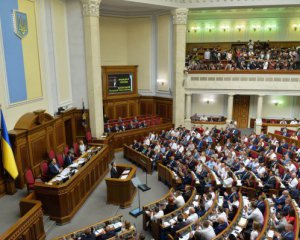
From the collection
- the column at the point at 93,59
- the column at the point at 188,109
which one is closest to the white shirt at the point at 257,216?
the column at the point at 93,59

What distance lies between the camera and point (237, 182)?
29.0 feet

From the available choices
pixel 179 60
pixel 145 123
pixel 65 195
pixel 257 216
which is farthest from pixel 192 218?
pixel 179 60

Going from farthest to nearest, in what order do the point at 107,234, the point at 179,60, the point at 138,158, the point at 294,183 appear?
the point at 179,60 < the point at 138,158 < the point at 294,183 < the point at 107,234

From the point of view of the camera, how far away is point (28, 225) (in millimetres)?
6230

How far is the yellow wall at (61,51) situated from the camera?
39.4 ft

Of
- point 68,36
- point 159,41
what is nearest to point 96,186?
point 68,36

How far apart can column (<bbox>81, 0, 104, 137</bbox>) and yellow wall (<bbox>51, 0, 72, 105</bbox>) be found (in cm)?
93

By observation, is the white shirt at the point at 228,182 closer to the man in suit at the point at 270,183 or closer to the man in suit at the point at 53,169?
the man in suit at the point at 270,183

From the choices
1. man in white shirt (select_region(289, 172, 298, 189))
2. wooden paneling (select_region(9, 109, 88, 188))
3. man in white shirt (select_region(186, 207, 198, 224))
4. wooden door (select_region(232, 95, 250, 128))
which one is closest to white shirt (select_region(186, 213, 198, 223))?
man in white shirt (select_region(186, 207, 198, 224))

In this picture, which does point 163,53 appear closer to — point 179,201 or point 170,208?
point 179,201

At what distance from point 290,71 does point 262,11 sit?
221 inches

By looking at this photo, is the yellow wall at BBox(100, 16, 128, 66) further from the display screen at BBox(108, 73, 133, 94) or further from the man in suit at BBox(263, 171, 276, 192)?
the man in suit at BBox(263, 171, 276, 192)

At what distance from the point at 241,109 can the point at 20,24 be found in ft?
47.0

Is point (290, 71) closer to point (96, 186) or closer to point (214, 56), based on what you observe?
point (214, 56)
